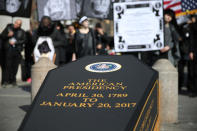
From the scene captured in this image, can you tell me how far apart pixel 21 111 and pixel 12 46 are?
463cm

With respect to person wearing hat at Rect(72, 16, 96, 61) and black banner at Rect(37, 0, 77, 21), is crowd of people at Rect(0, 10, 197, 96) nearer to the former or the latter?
person wearing hat at Rect(72, 16, 96, 61)

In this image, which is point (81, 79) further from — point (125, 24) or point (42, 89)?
point (125, 24)

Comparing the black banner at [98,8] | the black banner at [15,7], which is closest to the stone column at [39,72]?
the black banner at [98,8]

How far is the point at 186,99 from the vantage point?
877 centimetres

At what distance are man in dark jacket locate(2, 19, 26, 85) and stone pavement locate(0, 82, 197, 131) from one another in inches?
50.0

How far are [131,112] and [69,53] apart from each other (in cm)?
865

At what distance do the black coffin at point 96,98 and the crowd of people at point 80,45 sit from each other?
10.1 feet

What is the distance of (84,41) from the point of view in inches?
300

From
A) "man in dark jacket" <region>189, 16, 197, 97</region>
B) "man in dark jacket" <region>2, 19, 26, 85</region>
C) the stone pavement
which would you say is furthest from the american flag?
"man in dark jacket" <region>2, 19, 26, 85</region>

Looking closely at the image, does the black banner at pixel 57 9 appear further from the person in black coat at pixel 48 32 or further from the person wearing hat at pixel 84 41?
the person wearing hat at pixel 84 41

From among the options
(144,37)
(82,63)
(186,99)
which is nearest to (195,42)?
(186,99)

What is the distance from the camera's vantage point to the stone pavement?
19.0ft

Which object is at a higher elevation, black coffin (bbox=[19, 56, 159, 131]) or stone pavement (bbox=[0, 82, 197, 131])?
black coffin (bbox=[19, 56, 159, 131])

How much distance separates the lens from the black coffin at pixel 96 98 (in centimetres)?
352
